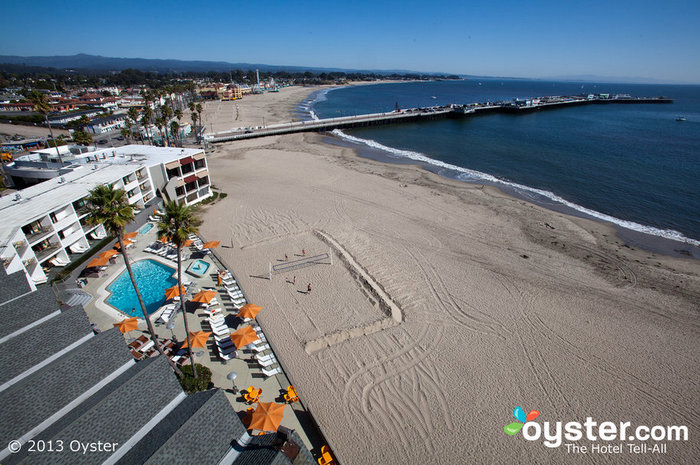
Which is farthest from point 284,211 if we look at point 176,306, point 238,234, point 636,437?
point 636,437

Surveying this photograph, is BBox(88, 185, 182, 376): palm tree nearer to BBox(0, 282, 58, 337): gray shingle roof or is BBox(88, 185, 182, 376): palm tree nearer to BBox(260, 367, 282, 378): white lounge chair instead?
BBox(0, 282, 58, 337): gray shingle roof

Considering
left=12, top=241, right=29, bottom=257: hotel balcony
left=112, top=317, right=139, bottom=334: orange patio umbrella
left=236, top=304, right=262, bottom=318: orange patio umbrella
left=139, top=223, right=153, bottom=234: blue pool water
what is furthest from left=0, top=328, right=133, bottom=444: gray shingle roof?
left=139, top=223, right=153, bottom=234: blue pool water

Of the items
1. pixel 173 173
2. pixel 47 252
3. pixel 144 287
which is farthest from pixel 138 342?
pixel 173 173

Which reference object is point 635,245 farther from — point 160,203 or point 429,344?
point 160,203

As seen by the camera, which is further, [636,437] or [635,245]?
[635,245]

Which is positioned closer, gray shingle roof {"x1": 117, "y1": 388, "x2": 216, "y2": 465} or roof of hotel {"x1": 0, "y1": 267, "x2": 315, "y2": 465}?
gray shingle roof {"x1": 117, "y1": 388, "x2": 216, "y2": 465}

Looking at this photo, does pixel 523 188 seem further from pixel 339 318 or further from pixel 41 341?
pixel 41 341
